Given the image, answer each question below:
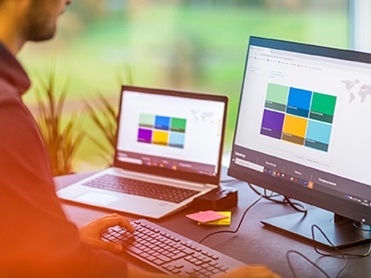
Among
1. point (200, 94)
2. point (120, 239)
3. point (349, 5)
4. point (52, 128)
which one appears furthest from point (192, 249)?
point (349, 5)

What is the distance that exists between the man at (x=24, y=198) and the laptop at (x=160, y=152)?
2.48 ft

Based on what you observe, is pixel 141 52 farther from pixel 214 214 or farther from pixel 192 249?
pixel 192 249

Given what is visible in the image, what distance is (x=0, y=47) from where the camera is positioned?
4.36ft

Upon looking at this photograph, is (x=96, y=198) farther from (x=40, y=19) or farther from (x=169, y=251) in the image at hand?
(x=40, y=19)

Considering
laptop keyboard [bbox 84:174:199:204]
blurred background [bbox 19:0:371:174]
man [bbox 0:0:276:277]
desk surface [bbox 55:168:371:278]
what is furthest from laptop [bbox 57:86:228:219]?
blurred background [bbox 19:0:371:174]

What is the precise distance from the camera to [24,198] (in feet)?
4.16

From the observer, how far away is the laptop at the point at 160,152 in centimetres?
217

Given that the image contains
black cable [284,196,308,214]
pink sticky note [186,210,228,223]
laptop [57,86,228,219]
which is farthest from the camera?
laptop [57,86,228,219]

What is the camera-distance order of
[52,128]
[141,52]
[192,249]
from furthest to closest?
[141,52] < [52,128] < [192,249]

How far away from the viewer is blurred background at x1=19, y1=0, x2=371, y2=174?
397 cm

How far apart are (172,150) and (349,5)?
2849mm

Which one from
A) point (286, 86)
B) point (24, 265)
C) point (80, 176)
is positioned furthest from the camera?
point (80, 176)

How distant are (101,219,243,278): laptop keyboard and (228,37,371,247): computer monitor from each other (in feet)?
1.01

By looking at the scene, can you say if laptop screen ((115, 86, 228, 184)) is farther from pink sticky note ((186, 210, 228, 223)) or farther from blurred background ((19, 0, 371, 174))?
blurred background ((19, 0, 371, 174))
